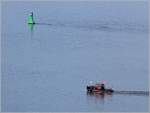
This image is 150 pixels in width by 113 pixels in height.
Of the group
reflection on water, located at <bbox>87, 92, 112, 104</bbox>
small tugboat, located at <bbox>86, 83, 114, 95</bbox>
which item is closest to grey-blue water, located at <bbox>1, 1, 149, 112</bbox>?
reflection on water, located at <bbox>87, 92, 112, 104</bbox>

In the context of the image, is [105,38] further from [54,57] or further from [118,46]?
[54,57]

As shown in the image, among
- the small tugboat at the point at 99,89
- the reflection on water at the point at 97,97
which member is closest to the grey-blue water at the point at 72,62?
the reflection on water at the point at 97,97

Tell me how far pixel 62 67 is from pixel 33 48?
94.4 inches

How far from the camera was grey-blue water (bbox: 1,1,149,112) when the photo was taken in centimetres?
850

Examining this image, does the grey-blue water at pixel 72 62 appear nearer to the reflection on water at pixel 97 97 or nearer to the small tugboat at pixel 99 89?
the reflection on water at pixel 97 97

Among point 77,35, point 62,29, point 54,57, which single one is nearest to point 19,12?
point 62,29

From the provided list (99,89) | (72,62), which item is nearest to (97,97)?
(99,89)

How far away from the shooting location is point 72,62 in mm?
11352

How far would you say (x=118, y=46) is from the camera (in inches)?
524

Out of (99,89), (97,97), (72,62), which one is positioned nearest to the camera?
Result: (97,97)

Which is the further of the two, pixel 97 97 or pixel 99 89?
pixel 99 89

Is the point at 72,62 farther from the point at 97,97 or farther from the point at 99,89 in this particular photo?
the point at 97,97

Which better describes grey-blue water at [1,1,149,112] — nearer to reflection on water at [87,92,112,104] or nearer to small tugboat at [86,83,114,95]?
reflection on water at [87,92,112,104]

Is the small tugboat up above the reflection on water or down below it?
above
